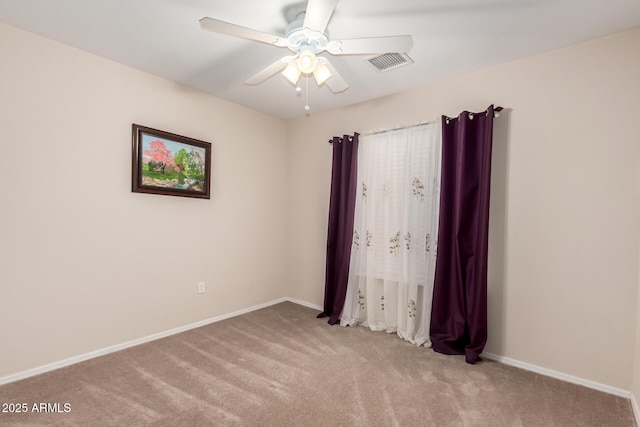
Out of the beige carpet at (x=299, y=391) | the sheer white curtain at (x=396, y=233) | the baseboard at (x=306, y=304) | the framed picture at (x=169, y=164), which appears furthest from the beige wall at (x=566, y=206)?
the framed picture at (x=169, y=164)

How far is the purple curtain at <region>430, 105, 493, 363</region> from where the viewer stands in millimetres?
2377

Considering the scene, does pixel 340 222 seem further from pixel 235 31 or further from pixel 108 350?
pixel 108 350

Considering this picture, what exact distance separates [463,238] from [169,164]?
268 centimetres

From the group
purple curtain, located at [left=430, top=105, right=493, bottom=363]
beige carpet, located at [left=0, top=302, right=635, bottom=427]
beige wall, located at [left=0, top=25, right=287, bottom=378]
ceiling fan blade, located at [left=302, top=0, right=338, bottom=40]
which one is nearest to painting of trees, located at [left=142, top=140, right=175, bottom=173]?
beige wall, located at [left=0, top=25, right=287, bottom=378]

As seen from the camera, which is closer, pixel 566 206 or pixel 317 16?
pixel 317 16

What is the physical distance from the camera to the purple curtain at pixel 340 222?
325 cm

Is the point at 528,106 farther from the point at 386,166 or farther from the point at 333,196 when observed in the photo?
the point at 333,196

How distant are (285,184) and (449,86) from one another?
2.20m

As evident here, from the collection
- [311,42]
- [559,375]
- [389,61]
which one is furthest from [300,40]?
[559,375]

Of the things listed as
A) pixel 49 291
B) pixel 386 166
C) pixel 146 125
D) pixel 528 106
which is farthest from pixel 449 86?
pixel 49 291

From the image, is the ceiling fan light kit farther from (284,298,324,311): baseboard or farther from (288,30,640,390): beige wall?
(284,298,324,311): baseboard

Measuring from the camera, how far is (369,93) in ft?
10.1

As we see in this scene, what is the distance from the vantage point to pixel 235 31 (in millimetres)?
1594

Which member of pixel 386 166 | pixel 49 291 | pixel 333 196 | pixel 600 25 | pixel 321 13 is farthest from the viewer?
pixel 333 196
